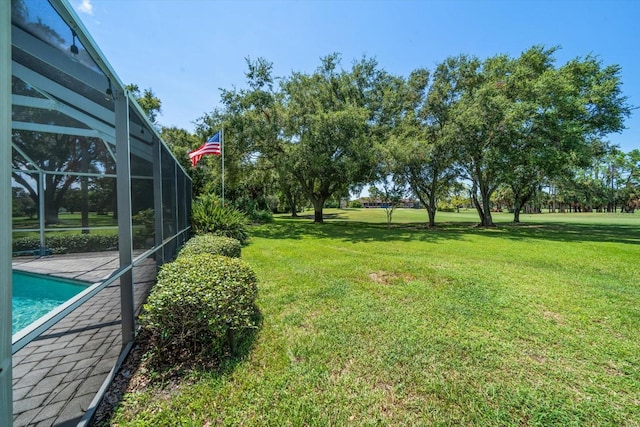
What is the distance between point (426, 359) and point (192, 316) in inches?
89.1

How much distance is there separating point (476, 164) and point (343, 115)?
8307mm

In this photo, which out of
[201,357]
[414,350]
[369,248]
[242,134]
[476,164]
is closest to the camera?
[201,357]

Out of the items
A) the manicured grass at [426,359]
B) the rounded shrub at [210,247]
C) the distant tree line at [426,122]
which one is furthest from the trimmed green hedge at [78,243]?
the distant tree line at [426,122]

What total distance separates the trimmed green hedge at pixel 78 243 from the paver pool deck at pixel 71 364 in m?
4.18

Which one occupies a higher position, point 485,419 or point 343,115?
point 343,115

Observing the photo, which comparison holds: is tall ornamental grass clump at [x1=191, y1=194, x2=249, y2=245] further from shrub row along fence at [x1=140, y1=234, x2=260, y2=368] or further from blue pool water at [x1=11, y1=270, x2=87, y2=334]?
shrub row along fence at [x1=140, y1=234, x2=260, y2=368]

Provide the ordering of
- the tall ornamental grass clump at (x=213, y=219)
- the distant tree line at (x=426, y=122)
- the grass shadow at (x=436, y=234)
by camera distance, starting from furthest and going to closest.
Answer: the distant tree line at (x=426, y=122), the grass shadow at (x=436, y=234), the tall ornamental grass clump at (x=213, y=219)

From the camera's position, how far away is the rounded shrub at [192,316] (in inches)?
92.1

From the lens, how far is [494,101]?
488 inches

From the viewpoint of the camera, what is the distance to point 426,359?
8.20 ft

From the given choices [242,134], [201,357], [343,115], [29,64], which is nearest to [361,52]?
[343,115]

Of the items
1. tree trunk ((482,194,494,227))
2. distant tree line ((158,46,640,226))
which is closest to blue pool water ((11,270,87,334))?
distant tree line ((158,46,640,226))

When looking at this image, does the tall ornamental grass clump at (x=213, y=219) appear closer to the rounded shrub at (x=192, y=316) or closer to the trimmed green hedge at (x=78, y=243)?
the trimmed green hedge at (x=78, y=243)

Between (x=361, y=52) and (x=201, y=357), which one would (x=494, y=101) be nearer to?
(x=361, y=52)
